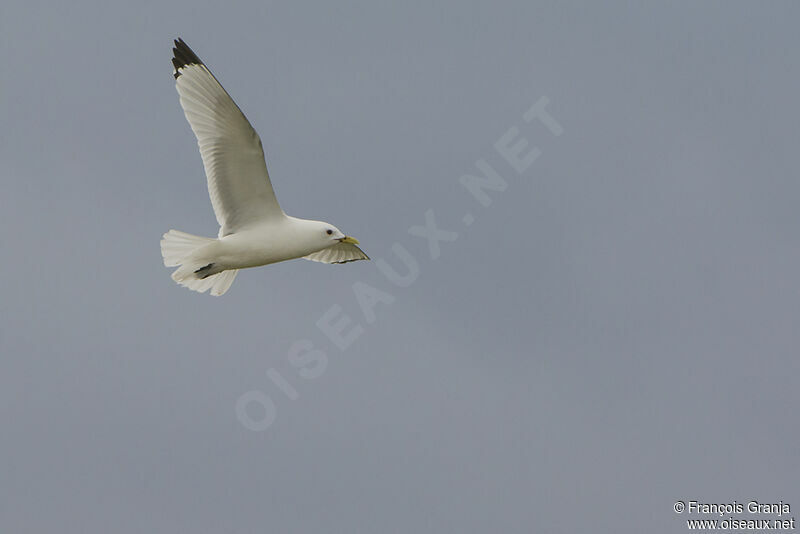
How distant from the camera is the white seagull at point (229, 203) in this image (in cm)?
1772

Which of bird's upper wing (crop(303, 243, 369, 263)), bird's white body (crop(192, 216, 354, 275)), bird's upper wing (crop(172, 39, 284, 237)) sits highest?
bird's upper wing (crop(172, 39, 284, 237))

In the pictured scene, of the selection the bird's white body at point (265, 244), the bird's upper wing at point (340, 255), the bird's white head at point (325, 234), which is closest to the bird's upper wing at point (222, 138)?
the bird's white body at point (265, 244)

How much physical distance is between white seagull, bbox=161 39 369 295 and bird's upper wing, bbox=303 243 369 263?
1.78 m

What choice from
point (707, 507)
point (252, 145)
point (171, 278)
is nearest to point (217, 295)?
point (171, 278)

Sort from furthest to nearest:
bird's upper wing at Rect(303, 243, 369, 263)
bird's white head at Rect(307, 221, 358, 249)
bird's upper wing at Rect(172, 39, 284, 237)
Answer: bird's upper wing at Rect(303, 243, 369, 263), bird's white head at Rect(307, 221, 358, 249), bird's upper wing at Rect(172, 39, 284, 237)

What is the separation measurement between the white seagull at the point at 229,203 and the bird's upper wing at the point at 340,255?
1778 mm

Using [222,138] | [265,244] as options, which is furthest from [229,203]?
[222,138]

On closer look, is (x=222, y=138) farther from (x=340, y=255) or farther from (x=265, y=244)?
(x=340, y=255)

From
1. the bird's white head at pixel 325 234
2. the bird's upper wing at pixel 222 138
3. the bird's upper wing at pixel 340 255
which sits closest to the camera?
the bird's upper wing at pixel 222 138

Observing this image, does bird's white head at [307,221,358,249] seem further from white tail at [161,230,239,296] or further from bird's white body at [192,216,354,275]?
white tail at [161,230,239,296]

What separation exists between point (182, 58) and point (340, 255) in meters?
4.00

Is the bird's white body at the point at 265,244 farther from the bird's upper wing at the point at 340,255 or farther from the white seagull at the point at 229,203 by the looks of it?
the bird's upper wing at the point at 340,255

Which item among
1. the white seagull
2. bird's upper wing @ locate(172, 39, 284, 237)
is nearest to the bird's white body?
the white seagull

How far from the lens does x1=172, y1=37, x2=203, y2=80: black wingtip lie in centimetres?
1777
